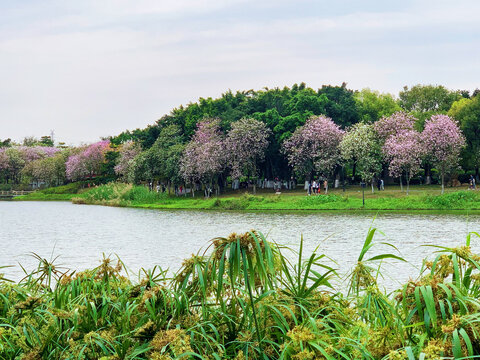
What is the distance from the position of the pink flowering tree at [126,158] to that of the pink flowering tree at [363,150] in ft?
102

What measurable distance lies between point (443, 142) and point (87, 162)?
58944mm

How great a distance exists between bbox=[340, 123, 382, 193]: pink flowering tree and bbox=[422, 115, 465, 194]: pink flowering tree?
5276 millimetres

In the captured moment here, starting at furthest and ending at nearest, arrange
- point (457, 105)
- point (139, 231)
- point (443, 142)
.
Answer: point (457, 105)
point (443, 142)
point (139, 231)

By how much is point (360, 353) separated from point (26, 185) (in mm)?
111713

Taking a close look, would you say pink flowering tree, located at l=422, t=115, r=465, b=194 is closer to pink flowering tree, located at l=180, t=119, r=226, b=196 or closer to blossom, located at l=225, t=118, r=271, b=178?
blossom, located at l=225, t=118, r=271, b=178

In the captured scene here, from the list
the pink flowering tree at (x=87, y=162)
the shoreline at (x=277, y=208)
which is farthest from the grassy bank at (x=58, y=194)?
the shoreline at (x=277, y=208)

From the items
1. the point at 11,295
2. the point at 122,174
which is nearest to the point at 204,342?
the point at 11,295

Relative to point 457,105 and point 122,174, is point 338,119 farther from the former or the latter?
point 122,174

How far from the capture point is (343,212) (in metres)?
40.2

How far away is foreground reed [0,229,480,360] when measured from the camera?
3387 millimetres

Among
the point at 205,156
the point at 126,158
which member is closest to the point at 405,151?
the point at 205,156

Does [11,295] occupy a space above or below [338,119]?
below

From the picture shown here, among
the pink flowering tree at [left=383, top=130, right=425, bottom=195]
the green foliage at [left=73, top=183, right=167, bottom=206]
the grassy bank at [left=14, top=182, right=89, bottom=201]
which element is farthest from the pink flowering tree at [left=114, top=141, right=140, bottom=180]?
the pink flowering tree at [left=383, top=130, right=425, bottom=195]

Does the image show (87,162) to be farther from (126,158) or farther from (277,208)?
(277,208)
